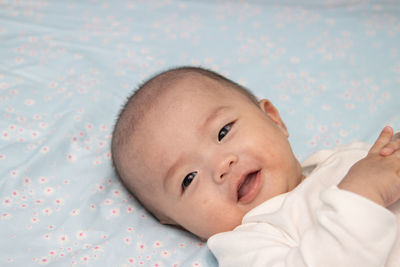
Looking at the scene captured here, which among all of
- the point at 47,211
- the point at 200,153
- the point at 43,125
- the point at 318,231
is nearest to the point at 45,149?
the point at 43,125

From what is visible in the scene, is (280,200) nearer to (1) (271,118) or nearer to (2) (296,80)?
(1) (271,118)

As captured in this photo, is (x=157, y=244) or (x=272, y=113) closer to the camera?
(x=157, y=244)

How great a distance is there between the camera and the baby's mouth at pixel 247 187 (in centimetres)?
123

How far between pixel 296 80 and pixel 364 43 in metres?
0.40

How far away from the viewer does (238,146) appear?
1261 mm

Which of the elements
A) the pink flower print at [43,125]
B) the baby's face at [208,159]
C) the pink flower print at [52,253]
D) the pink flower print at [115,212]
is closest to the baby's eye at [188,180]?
the baby's face at [208,159]

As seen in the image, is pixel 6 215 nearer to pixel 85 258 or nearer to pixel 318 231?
pixel 85 258

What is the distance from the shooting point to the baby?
0.98m

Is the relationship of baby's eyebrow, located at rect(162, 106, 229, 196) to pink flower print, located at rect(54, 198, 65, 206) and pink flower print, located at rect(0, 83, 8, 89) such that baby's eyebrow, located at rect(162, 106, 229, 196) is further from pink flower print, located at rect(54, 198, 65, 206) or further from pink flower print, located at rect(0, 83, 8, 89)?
pink flower print, located at rect(0, 83, 8, 89)

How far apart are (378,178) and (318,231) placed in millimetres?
175

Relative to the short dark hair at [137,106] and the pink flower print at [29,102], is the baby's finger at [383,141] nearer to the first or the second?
the short dark hair at [137,106]

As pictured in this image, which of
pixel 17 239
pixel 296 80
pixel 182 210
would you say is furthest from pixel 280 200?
pixel 296 80

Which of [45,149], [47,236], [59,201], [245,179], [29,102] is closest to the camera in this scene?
[245,179]

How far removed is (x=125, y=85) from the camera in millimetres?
1910
